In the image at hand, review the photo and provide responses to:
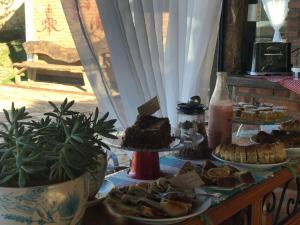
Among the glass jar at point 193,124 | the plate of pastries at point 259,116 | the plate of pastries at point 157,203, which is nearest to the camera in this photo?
the plate of pastries at point 157,203

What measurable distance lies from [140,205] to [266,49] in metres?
2.08

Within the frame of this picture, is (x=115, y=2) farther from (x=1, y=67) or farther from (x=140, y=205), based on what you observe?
(x=1, y=67)

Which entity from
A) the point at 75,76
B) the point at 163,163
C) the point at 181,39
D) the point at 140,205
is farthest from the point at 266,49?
the point at 75,76

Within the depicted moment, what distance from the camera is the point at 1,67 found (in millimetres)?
6613

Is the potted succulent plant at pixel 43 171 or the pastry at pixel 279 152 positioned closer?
the potted succulent plant at pixel 43 171

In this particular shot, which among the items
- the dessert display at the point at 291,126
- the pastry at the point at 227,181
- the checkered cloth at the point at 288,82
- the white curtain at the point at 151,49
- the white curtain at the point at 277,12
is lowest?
the pastry at the point at 227,181

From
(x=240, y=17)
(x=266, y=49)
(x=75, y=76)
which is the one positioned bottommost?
(x=75, y=76)

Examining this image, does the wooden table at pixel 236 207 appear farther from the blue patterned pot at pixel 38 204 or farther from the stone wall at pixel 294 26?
the stone wall at pixel 294 26

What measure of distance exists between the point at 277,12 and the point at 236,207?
230 cm

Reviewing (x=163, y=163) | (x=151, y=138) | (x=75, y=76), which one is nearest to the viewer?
(x=151, y=138)

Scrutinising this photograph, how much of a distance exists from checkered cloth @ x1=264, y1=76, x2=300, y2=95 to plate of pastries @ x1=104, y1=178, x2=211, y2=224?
5.65ft

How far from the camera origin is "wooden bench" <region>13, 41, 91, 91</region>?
579cm

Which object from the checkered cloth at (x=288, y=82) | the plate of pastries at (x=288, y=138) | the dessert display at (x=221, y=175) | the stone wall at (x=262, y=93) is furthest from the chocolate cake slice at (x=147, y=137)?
the stone wall at (x=262, y=93)

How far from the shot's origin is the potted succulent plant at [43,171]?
71cm
